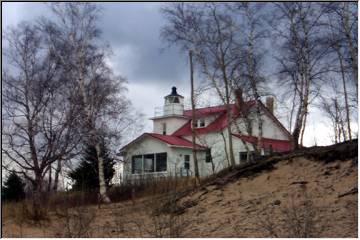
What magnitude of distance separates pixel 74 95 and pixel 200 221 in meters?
11.1

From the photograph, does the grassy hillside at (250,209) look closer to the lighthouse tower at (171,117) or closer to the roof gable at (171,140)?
the roof gable at (171,140)

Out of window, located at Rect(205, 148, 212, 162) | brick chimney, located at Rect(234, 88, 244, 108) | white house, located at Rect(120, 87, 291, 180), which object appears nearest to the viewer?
brick chimney, located at Rect(234, 88, 244, 108)

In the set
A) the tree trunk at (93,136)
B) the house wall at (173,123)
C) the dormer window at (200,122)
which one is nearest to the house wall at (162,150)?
the dormer window at (200,122)

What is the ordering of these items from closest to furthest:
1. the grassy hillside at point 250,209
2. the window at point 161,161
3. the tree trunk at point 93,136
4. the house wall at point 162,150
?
the grassy hillside at point 250,209
the tree trunk at point 93,136
the house wall at point 162,150
the window at point 161,161

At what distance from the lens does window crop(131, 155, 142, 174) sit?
34.5 m

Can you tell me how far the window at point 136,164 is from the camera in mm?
34500

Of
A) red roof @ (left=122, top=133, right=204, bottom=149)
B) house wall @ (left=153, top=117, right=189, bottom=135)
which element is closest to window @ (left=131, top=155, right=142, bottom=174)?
red roof @ (left=122, top=133, right=204, bottom=149)

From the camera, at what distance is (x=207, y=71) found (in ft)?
83.0

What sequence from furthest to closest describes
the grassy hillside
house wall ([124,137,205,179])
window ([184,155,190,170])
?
window ([184,155,190,170])
house wall ([124,137,205,179])
the grassy hillside

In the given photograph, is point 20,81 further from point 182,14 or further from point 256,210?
point 256,210

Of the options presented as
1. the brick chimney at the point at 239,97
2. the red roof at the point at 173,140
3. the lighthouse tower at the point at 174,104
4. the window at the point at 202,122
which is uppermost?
the lighthouse tower at the point at 174,104

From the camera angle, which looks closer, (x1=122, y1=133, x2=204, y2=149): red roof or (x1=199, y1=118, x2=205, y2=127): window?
(x1=122, y1=133, x2=204, y2=149): red roof

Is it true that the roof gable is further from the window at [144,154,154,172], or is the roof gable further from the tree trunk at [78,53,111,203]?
the tree trunk at [78,53,111,203]

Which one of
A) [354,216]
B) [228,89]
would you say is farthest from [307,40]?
[354,216]
